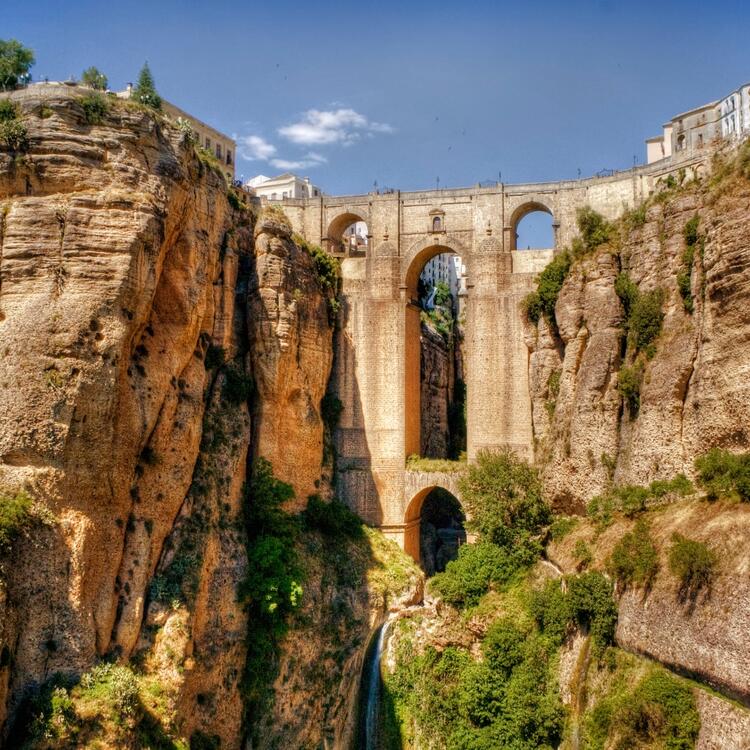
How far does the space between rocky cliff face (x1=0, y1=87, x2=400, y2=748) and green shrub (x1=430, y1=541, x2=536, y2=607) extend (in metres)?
3.71

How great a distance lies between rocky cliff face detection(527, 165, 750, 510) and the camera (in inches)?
896

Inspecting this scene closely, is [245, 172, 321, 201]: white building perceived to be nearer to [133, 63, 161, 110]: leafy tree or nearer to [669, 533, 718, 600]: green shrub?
[133, 63, 161, 110]: leafy tree

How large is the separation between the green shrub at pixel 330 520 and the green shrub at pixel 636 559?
448 inches

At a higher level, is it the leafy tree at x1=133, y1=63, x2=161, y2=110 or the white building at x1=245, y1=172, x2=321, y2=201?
the white building at x1=245, y1=172, x2=321, y2=201

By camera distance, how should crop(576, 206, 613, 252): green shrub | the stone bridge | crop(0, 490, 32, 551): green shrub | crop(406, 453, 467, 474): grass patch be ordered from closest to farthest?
1. crop(0, 490, 32, 551): green shrub
2. crop(576, 206, 613, 252): green shrub
3. the stone bridge
4. crop(406, 453, 467, 474): grass patch

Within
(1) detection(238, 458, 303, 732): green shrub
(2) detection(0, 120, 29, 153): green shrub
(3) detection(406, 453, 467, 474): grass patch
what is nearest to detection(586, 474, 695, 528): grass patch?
(3) detection(406, 453, 467, 474): grass patch

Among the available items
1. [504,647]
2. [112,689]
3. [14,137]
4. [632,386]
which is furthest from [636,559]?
[14,137]

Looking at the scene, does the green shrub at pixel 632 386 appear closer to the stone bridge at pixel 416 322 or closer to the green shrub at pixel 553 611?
the stone bridge at pixel 416 322

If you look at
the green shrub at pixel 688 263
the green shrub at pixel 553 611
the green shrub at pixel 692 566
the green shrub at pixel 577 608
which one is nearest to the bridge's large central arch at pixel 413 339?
the green shrub at pixel 688 263

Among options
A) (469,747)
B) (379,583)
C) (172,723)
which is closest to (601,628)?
(469,747)

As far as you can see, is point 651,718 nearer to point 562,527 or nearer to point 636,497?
point 636,497

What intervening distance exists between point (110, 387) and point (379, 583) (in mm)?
13877

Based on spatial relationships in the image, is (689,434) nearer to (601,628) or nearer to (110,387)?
(601,628)

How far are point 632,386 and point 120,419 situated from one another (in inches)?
677
